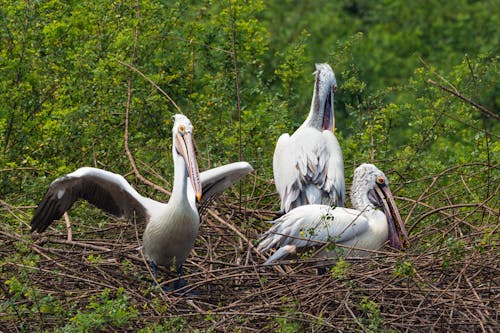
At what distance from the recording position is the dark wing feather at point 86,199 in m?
9.28

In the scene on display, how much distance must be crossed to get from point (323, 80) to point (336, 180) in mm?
1489

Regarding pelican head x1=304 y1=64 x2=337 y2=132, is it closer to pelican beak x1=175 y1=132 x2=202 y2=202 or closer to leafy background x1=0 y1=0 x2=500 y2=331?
leafy background x1=0 y1=0 x2=500 y2=331

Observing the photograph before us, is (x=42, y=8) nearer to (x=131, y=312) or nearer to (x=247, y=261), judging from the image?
(x=247, y=261)

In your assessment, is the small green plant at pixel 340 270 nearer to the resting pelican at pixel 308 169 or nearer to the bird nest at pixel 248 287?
the bird nest at pixel 248 287

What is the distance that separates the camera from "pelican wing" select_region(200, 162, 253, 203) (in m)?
9.85

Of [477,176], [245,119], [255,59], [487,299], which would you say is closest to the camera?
[487,299]

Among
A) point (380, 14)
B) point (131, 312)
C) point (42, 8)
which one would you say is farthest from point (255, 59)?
point (380, 14)

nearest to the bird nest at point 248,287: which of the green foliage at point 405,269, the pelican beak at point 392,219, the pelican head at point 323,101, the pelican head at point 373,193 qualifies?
the green foliage at point 405,269

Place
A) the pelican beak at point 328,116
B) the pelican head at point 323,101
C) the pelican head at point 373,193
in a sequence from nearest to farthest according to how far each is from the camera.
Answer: the pelican head at point 373,193 < the pelican head at point 323,101 < the pelican beak at point 328,116

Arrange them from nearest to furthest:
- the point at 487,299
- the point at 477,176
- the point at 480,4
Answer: the point at 487,299
the point at 477,176
the point at 480,4

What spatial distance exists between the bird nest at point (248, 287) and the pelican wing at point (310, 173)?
20.5 inches

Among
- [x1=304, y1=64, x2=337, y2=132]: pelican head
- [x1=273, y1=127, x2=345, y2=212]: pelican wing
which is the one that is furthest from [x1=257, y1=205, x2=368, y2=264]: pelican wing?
[x1=304, y1=64, x2=337, y2=132]: pelican head

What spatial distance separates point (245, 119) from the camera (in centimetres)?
1169

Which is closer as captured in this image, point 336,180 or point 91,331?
point 91,331
